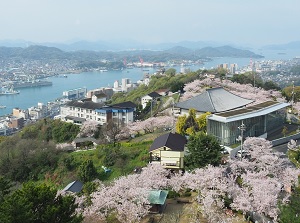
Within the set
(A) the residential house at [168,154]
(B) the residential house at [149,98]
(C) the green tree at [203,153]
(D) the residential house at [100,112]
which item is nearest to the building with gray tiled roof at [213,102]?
(A) the residential house at [168,154]

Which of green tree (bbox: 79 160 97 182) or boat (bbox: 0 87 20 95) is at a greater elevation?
green tree (bbox: 79 160 97 182)

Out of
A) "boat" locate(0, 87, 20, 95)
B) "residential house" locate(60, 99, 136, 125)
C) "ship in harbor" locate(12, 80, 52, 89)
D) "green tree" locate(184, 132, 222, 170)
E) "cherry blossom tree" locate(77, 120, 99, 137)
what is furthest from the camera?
"ship in harbor" locate(12, 80, 52, 89)

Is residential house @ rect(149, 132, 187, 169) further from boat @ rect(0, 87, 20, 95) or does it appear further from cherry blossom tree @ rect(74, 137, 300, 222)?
boat @ rect(0, 87, 20, 95)

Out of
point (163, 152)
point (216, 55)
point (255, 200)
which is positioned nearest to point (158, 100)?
point (163, 152)

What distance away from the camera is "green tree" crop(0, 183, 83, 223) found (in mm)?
5602

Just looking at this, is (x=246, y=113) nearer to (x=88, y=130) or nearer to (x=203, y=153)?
(x=203, y=153)

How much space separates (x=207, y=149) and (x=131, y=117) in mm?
14727

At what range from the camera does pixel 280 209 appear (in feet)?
23.6

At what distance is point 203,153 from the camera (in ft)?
32.8

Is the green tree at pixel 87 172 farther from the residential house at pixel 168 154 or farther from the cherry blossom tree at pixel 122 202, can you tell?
the cherry blossom tree at pixel 122 202

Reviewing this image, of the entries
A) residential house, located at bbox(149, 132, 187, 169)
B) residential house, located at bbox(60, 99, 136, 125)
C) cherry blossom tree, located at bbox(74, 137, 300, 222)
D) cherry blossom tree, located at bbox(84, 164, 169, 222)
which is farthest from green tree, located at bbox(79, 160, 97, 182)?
residential house, located at bbox(60, 99, 136, 125)

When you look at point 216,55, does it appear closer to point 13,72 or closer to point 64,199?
point 13,72

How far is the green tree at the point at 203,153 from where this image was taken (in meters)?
9.97

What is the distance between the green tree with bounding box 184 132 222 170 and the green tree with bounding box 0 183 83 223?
458 centimetres
